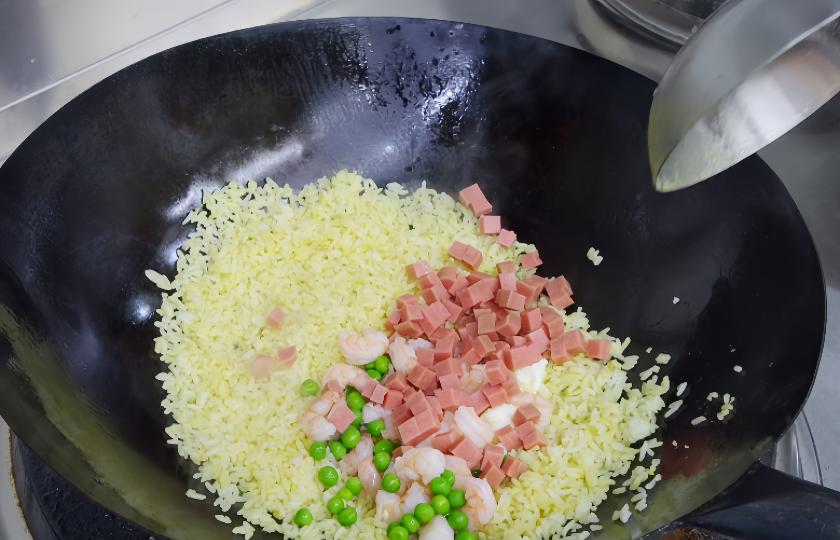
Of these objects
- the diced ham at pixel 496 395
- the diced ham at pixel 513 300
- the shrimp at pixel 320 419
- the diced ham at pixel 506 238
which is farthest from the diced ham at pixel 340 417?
the diced ham at pixel 506 238

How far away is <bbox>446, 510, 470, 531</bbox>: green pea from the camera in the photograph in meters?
1.74

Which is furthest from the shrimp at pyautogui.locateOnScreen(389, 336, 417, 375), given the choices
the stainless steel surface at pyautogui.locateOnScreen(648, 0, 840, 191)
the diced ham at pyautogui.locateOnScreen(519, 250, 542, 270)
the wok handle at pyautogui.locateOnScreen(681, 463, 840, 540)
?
the stainless steel surface at pyautogui.locateOnScreen(648, 0, 840, 191)

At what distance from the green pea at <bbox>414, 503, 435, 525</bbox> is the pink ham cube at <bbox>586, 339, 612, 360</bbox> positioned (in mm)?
771

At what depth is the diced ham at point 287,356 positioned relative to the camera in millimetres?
2004

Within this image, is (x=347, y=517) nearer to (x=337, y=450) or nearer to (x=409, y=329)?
(x=337, y=450)

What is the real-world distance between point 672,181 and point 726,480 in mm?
805

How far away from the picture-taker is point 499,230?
92.3 inches

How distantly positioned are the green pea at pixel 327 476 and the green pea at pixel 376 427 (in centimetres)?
22

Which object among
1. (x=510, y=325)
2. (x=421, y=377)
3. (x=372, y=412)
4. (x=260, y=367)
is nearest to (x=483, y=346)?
(x=510, y=325)

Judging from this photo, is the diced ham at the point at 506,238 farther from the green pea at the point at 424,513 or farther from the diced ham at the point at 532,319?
the green pea at the point at 424,513

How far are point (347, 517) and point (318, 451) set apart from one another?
0.76 ft

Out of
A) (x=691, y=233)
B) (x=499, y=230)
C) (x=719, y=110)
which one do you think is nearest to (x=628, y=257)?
(x=691, y=233)

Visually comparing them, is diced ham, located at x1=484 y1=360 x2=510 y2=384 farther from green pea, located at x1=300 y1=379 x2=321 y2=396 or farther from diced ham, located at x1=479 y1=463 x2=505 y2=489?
green pea, located at x1=300 y1=379 x2=321 y2=396

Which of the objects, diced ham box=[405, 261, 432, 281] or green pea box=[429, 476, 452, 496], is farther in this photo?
diced ham box=[405, 261, 432, 281]
